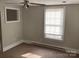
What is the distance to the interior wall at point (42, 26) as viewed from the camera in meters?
4.47

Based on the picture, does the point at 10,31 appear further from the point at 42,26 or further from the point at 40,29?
the point at 42,26

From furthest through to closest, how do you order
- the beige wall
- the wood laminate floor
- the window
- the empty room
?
the window
the beige wall
the empty room
the wood laminate floor

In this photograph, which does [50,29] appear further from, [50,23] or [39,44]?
[39,44]

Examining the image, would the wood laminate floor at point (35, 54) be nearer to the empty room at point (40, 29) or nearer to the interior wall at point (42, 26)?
the empty room at point (40, 29)

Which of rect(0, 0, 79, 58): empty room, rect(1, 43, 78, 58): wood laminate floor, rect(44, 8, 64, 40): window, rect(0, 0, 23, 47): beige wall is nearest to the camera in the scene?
rect(1, 43, 78, 58): wood laminate floor

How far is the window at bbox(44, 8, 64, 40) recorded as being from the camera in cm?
478

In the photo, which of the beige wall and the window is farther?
the window

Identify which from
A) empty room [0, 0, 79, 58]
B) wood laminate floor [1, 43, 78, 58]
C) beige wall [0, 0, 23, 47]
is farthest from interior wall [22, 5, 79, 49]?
wood laminate floor [1, 43, 78, 58]

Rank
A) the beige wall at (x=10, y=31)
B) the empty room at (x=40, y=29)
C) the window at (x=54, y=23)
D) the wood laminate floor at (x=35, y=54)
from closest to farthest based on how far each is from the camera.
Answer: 1. the wood laminate floor at (x=35, y=54)
2. the empty room at (x=40, y=29)
3. the beige wall at (x=10, y=31)
4. the window at (x=54, y=23)

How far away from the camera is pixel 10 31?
5023 mm

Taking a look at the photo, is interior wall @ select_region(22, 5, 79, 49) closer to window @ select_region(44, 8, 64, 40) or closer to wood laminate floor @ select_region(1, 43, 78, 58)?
window @ select_region(44, 8, 64, 40)

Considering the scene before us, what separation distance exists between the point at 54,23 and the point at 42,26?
0.70m

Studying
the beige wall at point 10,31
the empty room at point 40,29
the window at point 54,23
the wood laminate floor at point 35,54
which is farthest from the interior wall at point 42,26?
the wood laminate floor at point 35,54

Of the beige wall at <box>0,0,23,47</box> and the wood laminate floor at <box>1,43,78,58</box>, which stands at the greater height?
the beige wall at <box>0,0,23,47</box>
